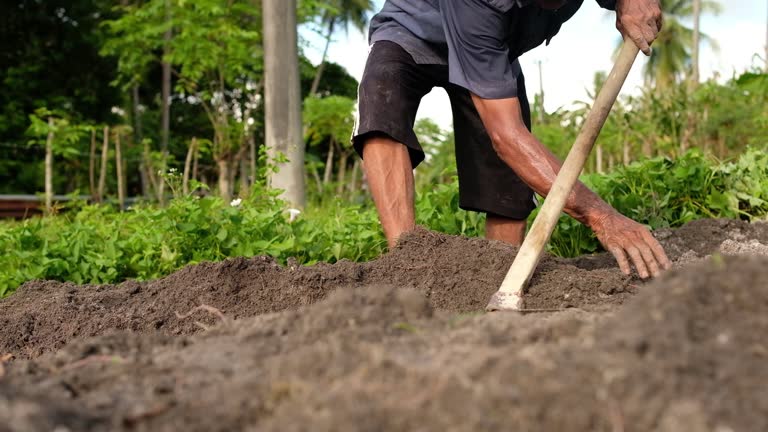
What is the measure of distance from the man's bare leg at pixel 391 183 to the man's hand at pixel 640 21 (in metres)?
1.10

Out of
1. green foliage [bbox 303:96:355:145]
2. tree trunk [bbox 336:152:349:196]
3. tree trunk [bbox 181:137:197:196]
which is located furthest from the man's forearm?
green foliage [bbox 303:96:355:145]

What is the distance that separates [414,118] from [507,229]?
77cm

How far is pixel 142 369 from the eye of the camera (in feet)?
4.54

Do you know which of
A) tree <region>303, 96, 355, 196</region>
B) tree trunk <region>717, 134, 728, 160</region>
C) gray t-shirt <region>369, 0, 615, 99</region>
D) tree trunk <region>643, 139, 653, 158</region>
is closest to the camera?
gray t-shirt <region>369, 0, 615, 99</region>

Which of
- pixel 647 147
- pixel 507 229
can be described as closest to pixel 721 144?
pixel 647 147

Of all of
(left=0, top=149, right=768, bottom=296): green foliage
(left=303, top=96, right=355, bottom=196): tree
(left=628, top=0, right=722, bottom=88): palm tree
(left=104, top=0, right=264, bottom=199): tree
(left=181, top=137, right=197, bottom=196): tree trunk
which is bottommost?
(left=0, top=149, right=768, bottom=296): green foliage

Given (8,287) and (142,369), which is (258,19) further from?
(142,369)

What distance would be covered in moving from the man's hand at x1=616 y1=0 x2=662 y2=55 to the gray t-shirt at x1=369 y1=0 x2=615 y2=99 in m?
0.22

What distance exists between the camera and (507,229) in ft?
13.1

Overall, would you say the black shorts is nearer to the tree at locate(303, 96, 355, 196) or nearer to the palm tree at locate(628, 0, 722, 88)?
the tree at locate(303, 96, 355, 196)

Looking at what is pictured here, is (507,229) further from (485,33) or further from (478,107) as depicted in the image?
(485,33)

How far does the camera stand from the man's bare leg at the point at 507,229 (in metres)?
3.99

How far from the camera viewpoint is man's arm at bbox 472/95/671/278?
2.60 meters

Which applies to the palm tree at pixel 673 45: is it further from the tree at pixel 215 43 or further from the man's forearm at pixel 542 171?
the man's forearm at pixel 542 171
